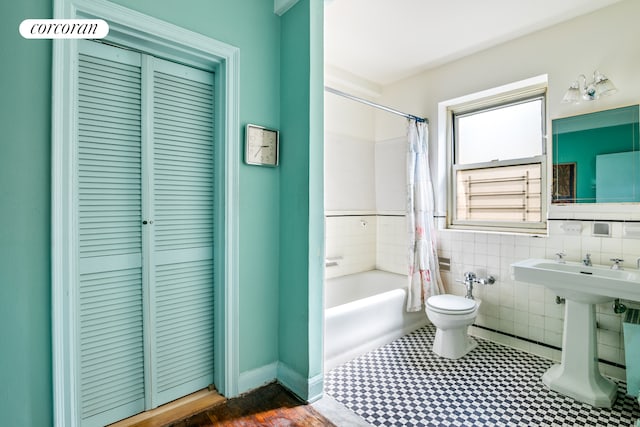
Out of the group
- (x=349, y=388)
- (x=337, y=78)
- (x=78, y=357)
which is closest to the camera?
(x=78, y=357)

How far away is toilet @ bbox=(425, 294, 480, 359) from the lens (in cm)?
238

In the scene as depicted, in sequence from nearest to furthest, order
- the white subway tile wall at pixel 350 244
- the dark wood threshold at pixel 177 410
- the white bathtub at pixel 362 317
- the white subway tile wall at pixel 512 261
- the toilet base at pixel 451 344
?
the dark wood threshold at pixel 177 410 < the white subway tile wall at pixel 512 261 < the white bathtub at pixel 362 317 < the toilet base at pixel 451 344 < the white subway tile wall at pixel 350 244

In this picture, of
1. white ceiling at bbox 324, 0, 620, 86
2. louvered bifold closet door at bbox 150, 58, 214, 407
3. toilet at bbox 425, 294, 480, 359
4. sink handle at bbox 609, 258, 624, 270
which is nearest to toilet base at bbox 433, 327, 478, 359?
toilet at bbox 425, 294, 480, 359

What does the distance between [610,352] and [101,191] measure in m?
3.29

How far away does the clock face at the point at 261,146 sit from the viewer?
1.87m

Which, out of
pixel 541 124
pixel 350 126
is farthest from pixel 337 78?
pixel 541 124

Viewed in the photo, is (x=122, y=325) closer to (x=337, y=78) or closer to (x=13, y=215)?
(x=13, y=215)

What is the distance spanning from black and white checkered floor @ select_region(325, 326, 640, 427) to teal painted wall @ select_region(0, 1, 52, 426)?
1479 mm

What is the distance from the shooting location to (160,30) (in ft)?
5.11

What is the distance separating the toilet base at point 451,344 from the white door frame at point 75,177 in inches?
61.1

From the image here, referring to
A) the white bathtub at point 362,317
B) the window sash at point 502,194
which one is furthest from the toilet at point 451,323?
the window sash at point 502,194

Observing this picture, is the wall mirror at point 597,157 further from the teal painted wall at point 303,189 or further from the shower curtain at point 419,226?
the teal painted wall at point 303,189

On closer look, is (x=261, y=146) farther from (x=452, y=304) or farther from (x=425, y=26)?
(x=452, y=304)

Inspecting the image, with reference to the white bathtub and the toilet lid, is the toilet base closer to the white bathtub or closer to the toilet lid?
the toilet lid
